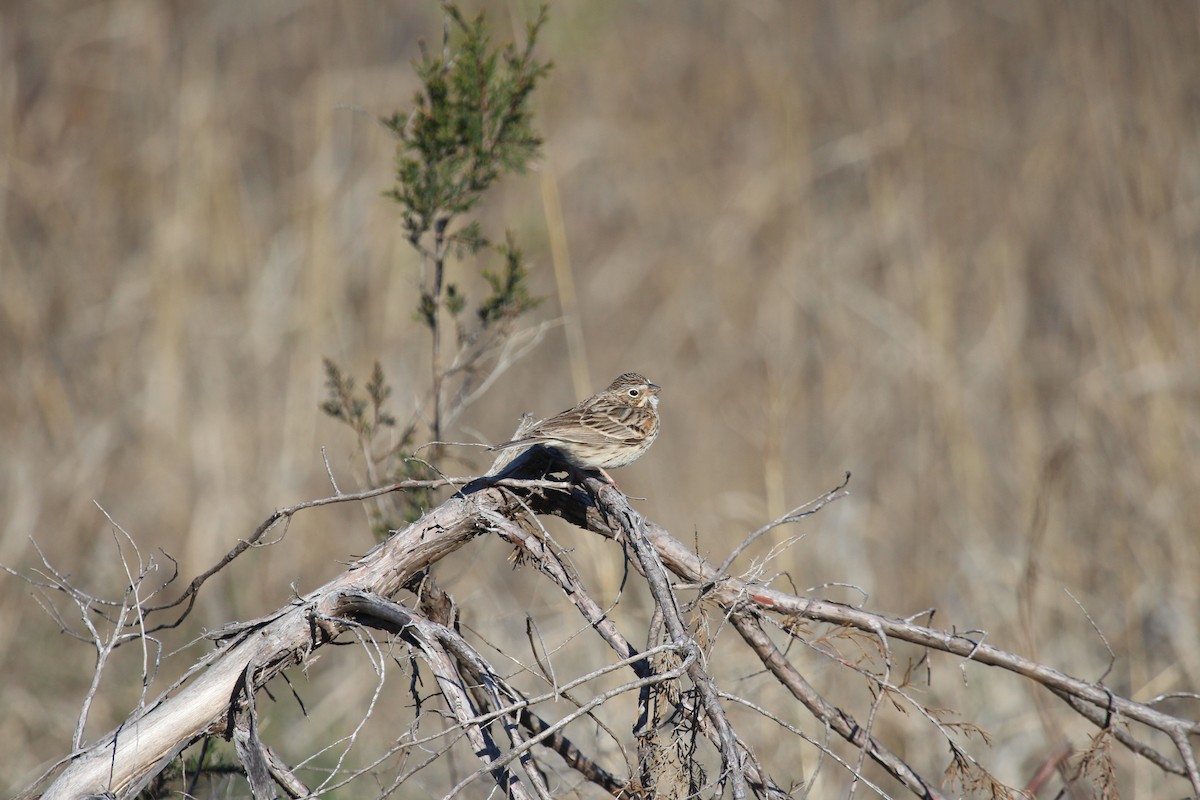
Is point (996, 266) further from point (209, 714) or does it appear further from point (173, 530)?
point (209, 714)

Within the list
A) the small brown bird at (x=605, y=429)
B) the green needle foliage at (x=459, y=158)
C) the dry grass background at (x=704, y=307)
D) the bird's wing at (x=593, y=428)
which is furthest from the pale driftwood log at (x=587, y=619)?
the dry grass background at (x=704, y=307)

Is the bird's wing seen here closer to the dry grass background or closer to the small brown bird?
the small brown bird

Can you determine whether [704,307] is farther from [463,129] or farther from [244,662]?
[244,662]

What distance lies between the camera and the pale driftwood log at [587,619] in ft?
7.84

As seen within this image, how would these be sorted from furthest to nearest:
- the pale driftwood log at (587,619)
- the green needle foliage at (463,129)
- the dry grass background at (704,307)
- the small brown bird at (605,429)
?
the dry grass background at (704,307) → the green needle foliage at (463,129) → the small brown bird at (605,429) → the pale driftwood log at (587,619)

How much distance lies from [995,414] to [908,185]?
1.76m

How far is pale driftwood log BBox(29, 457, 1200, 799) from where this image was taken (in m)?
2.39

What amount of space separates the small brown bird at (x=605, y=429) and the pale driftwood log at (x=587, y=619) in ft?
0.98

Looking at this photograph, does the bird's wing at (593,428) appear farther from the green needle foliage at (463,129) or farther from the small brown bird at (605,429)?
the green needle foliage at (463,129)

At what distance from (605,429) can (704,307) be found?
18.4 feet

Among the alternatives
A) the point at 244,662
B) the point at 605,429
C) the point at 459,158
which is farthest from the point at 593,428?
the point at 244,662

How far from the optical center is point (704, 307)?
370 inches

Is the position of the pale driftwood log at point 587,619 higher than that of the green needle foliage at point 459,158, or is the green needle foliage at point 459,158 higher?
the green needle foliage at point 459,158

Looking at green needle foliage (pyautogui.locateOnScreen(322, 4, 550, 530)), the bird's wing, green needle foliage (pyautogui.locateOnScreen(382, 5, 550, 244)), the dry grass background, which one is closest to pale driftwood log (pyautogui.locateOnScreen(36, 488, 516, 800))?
the bird's wing
